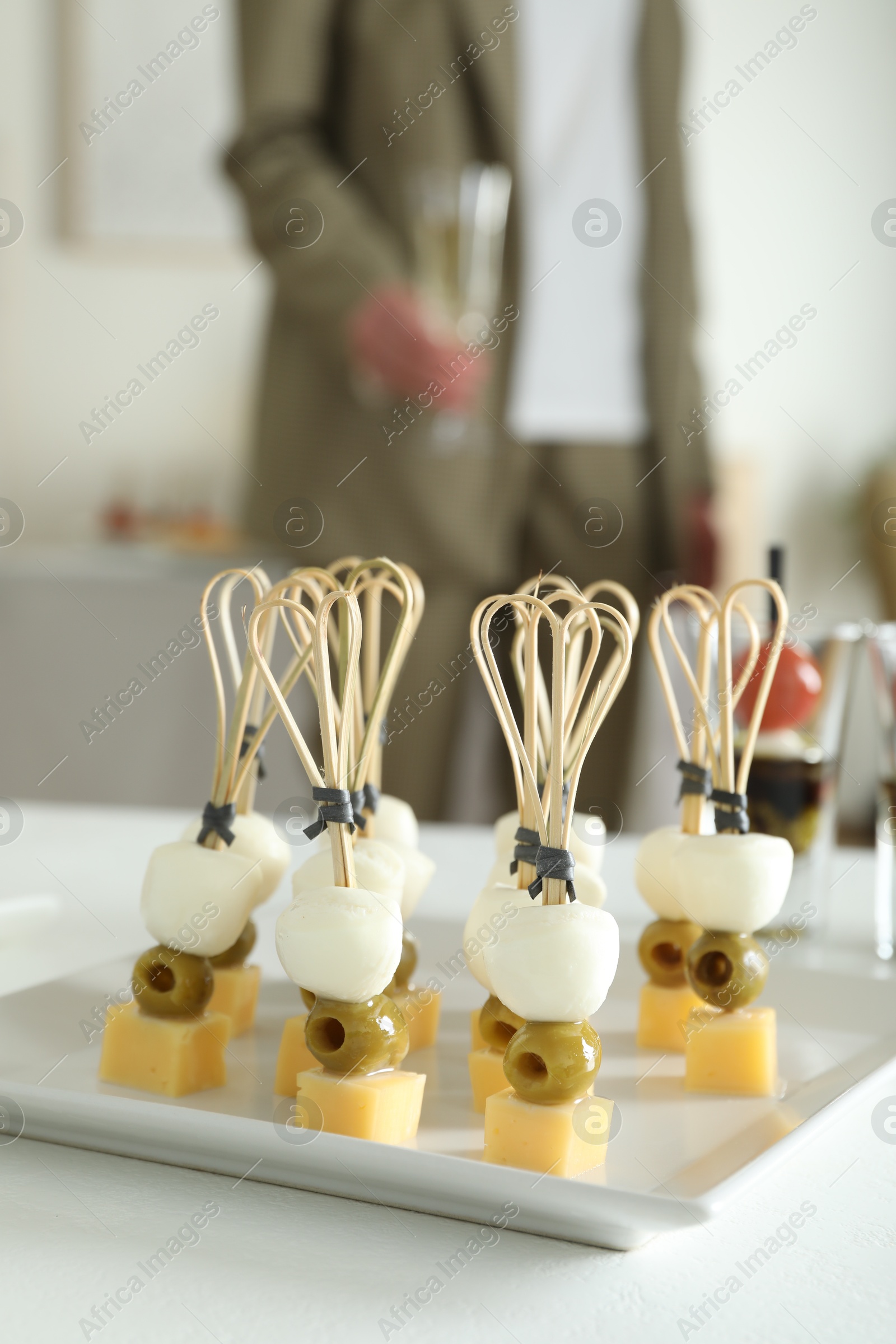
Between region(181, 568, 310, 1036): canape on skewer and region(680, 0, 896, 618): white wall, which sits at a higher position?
region(680, 0, 896, 618): white wall

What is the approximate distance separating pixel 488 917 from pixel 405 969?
96 millimetres

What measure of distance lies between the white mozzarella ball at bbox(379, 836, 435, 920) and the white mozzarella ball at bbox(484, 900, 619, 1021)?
10 cm

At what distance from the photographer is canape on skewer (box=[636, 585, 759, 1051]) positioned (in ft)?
1.45

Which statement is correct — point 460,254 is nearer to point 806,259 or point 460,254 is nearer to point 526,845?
point 526,845

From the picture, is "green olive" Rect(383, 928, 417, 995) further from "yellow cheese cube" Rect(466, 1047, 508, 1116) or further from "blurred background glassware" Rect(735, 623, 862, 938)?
"blurred background glassware" Rect(735, 623, 862, 938)

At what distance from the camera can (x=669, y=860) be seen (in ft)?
1.45

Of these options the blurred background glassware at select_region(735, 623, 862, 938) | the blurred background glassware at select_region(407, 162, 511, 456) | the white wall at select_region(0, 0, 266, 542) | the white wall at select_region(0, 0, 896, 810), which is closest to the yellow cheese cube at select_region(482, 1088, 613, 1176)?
the blurred background glassware at select_region(735, 623, 862, 938)

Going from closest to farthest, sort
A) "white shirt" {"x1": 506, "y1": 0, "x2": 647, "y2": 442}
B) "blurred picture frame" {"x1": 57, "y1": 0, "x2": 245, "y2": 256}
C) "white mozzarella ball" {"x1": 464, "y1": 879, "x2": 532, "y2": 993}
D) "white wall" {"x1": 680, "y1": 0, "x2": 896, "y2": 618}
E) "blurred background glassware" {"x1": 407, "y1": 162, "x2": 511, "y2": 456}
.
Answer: "white mozzarella ball" {"x1": 464, "y1": 879, "x2": 532, "y2": 993}
"blurred background glassware" {"x1": 407, "y1": 162, "x2": 511, "y2": 456}
"white shirt" {"x1": 506, "y1": 0, "x2": 647, "y2": 442}
"white wall" {"x1": 680, "y1": 0, "x2": 896, "y2": 618}
"blurred picture frame" {"x1": 57, "y1": 0, "x2": 245, "y2": 256}

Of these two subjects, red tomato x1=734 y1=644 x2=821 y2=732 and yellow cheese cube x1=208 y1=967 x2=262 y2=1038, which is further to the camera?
red tomato x1=734 y1=644 x2=821 y2=732

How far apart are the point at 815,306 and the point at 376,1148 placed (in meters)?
2.76

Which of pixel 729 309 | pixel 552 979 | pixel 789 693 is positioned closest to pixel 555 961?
pixel 552 979

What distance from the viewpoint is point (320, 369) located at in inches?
53.0

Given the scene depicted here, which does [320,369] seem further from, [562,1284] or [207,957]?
[562,1284]

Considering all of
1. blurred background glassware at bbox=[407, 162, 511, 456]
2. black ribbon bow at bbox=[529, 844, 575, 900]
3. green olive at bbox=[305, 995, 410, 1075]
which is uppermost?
blurred background glassware at bbox=[407, 162, 511, 456]
